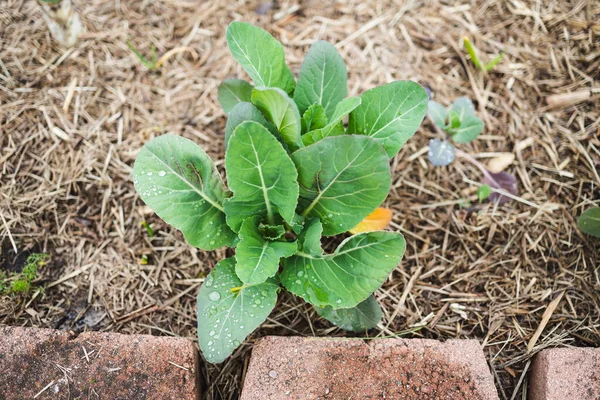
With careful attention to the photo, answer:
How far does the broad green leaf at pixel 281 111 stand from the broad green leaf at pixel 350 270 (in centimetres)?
39

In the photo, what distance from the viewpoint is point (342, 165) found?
144 cm

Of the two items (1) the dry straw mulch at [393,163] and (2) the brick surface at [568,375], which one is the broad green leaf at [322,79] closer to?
(1) the dry straw mulch at [393,163]

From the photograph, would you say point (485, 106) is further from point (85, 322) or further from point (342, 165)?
point (85, 322)

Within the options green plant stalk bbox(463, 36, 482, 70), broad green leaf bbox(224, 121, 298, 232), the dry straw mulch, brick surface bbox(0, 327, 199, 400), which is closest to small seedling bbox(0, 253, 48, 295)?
the dry straw mulch

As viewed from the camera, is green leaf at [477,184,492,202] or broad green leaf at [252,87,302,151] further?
green leaf at [477,184,492,202]

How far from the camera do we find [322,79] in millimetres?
Answer: 1710

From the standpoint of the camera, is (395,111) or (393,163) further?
(393,163)

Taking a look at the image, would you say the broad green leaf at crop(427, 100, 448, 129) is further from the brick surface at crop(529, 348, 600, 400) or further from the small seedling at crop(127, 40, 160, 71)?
the small seedling at crop(127, 40, 160, 71)

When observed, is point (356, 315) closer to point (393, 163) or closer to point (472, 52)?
point (393, 163)

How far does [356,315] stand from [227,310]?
454mm

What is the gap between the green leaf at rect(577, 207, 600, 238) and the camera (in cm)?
181

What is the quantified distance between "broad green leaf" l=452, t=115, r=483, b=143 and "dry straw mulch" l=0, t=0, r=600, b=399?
162 millimetres

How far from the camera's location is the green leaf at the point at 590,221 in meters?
1.81

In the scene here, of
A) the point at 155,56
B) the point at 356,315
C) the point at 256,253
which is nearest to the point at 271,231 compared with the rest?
the point at 256,253
